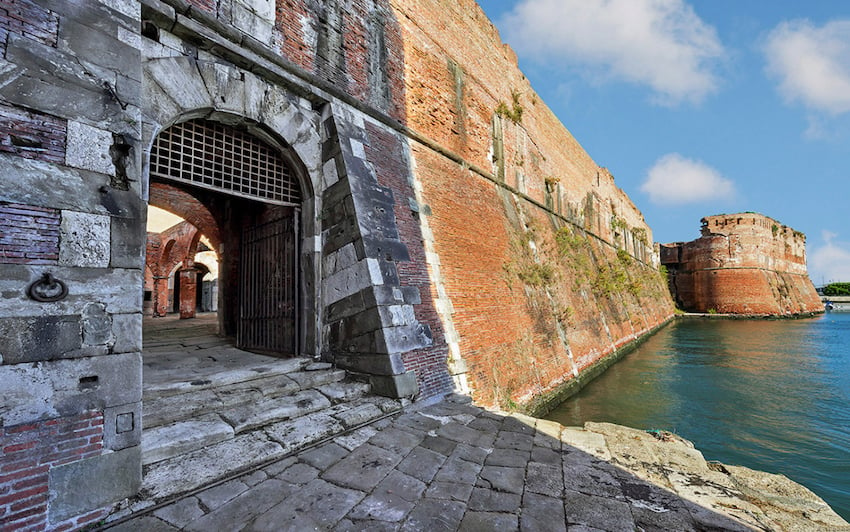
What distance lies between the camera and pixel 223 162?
4.46 meters

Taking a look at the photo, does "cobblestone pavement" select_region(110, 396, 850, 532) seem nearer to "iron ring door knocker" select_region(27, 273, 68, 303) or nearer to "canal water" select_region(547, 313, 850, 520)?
"iron ring door knocker" select_region(27, 273, 68, 303)

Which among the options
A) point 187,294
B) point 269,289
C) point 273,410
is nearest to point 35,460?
point 273,410

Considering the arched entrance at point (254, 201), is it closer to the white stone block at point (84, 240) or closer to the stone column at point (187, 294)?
the white stone block at point (84, 240)

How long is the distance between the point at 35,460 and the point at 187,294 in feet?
42.0

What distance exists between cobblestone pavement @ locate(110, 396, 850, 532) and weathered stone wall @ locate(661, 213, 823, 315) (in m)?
35.5

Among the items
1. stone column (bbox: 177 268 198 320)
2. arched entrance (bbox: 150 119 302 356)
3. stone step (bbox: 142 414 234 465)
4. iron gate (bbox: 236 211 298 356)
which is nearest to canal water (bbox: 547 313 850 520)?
iron gate (bbox: 236 211 298 356)

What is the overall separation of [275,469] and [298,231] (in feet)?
10.6

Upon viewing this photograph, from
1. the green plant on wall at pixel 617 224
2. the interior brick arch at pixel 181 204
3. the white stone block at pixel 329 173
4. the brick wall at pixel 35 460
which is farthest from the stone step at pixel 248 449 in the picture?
the green plant on wall at pixel 617 224

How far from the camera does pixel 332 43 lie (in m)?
5.49

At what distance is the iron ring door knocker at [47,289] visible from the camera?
2.22 metres

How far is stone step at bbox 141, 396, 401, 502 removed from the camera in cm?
251

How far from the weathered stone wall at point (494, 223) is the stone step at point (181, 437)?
121 inches

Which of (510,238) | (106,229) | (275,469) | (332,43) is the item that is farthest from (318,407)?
(510,238)

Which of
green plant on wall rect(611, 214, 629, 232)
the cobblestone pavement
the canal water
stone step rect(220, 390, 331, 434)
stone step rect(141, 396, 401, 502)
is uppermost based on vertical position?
green plant on wall rect(611, 214, 629, 232)
